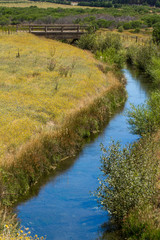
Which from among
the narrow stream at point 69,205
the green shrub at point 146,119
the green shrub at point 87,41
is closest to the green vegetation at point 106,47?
the green shrub at point 87,41

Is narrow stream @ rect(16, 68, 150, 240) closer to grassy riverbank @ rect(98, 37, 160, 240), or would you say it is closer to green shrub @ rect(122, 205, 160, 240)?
grassy riverbank @ rect(98, 37, 160, 240)

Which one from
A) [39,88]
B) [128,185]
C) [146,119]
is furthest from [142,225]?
[39,88]

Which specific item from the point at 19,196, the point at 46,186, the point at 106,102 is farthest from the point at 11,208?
the point at 106,102

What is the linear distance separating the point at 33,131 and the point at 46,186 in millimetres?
3847

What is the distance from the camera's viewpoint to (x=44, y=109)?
74.6 feet

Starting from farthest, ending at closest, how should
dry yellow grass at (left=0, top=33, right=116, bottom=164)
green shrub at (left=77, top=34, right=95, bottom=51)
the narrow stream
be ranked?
green shrub at (left=77, top=34, right=95, bottom=51)
dry yellow grass at (left=0, top=33, right=116, bottom=164)
the narrow stream

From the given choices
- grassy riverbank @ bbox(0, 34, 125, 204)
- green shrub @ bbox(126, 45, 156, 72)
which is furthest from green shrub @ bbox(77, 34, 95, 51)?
grassy riverbank @ bbox(0, 34, 125, 204)

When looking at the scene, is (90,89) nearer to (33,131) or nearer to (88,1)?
(33,131)

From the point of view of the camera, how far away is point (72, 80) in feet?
100

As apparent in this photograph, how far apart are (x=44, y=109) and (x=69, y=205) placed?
345 inches

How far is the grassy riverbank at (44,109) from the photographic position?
16.3 m

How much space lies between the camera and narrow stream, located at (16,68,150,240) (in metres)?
13.3

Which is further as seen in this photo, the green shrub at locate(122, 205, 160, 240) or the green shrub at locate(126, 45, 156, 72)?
the green shrub at locate(126, 45, 156, 72)

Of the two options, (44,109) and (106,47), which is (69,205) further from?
(106,47)
